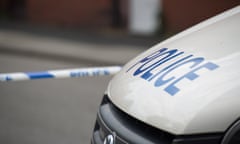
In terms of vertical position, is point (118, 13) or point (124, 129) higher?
point (124, 129)

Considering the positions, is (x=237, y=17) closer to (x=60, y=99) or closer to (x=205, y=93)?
(x=205, y=93)

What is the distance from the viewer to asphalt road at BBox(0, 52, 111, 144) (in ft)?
16.2

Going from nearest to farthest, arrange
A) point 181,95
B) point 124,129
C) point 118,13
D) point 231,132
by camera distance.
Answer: point 231,132
point 181,95
point 124,129
point 118,13

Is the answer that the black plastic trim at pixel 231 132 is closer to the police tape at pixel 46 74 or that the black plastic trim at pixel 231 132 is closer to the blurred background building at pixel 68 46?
the police tape at pixel 46 74

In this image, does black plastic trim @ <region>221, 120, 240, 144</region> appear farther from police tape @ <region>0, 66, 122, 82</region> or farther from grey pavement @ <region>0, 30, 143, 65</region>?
grey pavement @ <region>0, 30, 143, 65</region>

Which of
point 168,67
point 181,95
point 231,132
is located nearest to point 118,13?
point 168,67

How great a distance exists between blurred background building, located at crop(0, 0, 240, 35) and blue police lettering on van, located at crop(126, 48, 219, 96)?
28.3ft

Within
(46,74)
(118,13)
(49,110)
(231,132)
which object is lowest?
(118,13)

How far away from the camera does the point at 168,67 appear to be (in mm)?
2584

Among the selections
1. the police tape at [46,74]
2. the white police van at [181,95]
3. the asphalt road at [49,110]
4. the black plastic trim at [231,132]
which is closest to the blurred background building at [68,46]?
the asphalt road at [49,110]

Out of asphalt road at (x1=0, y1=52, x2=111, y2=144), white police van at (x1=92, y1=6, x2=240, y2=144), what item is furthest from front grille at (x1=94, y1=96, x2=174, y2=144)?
asphalt road at (x1=0, y1=52, x2=111, y2=144)

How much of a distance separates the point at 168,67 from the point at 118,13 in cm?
1160

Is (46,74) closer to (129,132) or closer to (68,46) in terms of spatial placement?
(129,132)

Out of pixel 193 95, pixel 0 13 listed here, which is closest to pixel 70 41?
pixel 0 13
